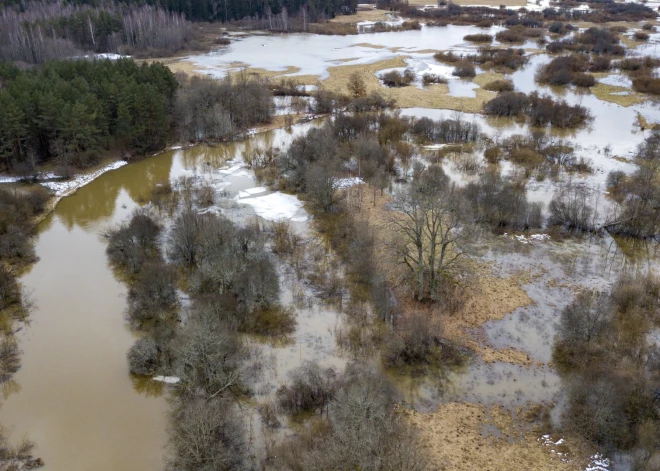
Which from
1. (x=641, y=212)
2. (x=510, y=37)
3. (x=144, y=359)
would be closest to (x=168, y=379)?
(x=144, y=359)

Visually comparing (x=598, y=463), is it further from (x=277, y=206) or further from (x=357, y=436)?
(x=277, y=206)

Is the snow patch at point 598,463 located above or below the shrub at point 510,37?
below

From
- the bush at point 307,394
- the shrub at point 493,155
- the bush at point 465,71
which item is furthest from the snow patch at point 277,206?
the bush at point 465,71

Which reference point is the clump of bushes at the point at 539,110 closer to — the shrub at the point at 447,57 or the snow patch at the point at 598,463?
the shrub at the point at 447,57

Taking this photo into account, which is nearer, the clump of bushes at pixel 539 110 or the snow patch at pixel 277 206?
the snow patch at pixel 277 206

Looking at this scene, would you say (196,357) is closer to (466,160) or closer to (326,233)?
(326,233)

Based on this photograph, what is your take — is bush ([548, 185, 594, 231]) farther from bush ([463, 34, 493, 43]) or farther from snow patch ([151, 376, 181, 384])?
bush ([463, 34, 493, 43])

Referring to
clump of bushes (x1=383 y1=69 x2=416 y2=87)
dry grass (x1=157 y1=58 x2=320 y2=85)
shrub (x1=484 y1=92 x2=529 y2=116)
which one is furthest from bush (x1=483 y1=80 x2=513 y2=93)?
dry grass (x1=157 y1=58 x2=320 y2=85)
